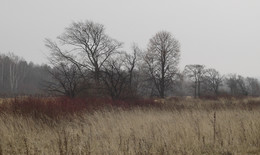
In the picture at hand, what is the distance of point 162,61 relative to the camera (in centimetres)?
2848

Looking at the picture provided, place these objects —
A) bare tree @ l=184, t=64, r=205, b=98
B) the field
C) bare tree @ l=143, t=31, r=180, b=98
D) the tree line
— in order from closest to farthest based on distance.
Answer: the field
the tree line
bare tree @ l=143, t=31, r=180, b=98
bare tree @ l=184, t=64, r=205, b=98

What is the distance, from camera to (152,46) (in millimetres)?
29219

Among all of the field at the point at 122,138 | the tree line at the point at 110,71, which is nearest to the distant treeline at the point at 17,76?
the tree line at the point at 110,71

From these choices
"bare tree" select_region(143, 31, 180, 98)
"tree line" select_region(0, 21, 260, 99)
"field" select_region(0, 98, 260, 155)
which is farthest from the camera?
"bare tree" select_region(143, 31, 180, 98)

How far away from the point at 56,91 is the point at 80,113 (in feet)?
36.4

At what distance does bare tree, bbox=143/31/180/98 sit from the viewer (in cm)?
2828

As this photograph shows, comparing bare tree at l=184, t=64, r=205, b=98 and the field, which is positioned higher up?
bare tree at l=184, t=64, r=205, b=98

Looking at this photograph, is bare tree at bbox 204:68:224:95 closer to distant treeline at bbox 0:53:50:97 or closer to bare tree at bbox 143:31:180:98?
bare tree at bbox 143:31:180:98

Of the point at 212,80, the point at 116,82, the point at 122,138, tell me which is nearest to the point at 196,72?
the point at 212,80

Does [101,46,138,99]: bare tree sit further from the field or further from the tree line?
the field

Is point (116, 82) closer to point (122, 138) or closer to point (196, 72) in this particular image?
point (122, 138)

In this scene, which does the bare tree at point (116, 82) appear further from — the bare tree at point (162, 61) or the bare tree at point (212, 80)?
the bare tree at point (212, 80)

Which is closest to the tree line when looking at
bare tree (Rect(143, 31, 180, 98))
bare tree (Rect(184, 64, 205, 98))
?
bare tree (Rect(143, 31, 180, 98))

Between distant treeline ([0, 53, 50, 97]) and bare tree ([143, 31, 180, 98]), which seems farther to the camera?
distant treeline ([0, 53, 50, 97])
